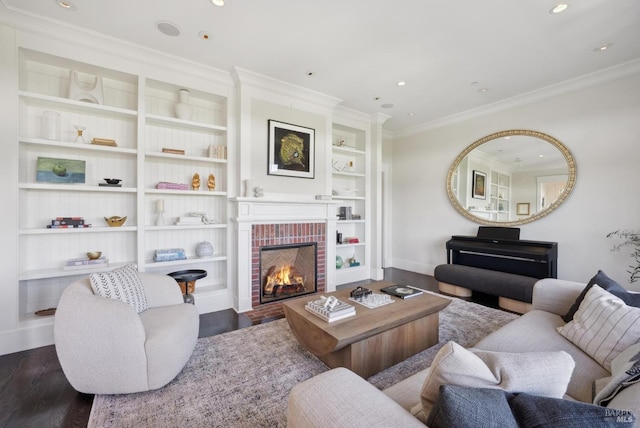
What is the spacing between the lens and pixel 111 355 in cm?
171

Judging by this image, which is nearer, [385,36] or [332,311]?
[332,311]

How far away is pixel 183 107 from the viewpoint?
10.8 ft

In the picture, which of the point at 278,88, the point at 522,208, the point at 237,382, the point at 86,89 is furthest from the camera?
the point at 522,208

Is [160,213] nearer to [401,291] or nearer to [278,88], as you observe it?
[278,88]

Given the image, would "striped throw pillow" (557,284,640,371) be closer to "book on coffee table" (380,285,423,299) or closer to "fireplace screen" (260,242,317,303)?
"book on coffee table" (380,285,423,299)

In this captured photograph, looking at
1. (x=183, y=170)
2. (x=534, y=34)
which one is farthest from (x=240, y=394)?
(x=534, y=34)

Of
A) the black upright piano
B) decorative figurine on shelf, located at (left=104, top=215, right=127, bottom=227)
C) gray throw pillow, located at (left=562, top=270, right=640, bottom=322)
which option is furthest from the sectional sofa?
decorative figurine on shelf, located at (left=104, top=215, right=127, bottom=227)

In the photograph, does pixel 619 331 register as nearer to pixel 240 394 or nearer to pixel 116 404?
pixel 240 394

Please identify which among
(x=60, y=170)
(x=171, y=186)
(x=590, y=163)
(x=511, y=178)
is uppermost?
(x=590, y=163)

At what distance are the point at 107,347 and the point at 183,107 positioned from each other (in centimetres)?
263

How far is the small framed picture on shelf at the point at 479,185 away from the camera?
15.2 ft

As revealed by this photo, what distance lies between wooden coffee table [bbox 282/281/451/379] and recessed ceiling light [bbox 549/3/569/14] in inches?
104

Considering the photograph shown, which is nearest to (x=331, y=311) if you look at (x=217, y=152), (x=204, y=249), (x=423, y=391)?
(x=423, y=391)

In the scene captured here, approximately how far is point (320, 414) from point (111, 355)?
1.57 m
